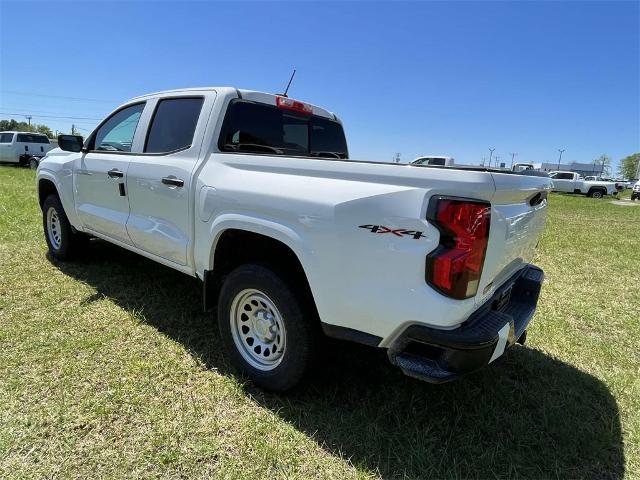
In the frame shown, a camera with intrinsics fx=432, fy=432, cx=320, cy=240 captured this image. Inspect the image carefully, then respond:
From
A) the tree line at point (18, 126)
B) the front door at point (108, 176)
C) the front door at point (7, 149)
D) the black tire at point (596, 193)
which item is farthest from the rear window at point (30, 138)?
the tree line at point (18, 126)

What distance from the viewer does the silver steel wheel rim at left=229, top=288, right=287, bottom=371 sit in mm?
2740

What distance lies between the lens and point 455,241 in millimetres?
1955

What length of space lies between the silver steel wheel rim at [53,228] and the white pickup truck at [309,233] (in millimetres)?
1623

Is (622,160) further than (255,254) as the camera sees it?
Yes

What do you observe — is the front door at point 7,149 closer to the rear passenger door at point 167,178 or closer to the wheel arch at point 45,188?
the wheel arch at point 45,188

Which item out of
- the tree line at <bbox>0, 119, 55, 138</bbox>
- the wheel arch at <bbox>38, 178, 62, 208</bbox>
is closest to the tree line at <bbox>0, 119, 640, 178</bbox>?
the tree line at <bbox>0, 119, 55, 138</bbox>

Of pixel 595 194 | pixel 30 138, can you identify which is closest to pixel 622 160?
pixel 595 194

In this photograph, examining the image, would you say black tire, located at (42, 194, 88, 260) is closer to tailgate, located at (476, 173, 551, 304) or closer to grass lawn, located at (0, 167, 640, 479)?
grass lawn, located at (0, 167, 640, 479)

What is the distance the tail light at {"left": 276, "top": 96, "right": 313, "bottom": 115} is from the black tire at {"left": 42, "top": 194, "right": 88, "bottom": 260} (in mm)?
2992

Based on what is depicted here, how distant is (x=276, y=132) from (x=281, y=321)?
1.73m

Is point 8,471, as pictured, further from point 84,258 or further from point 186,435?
point 84,258

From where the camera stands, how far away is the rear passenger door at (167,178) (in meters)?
3.16

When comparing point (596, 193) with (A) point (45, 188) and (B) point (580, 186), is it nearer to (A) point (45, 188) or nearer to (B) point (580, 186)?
(B) point (580, 186)

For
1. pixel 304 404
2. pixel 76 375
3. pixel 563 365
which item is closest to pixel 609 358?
pixel 563 365
